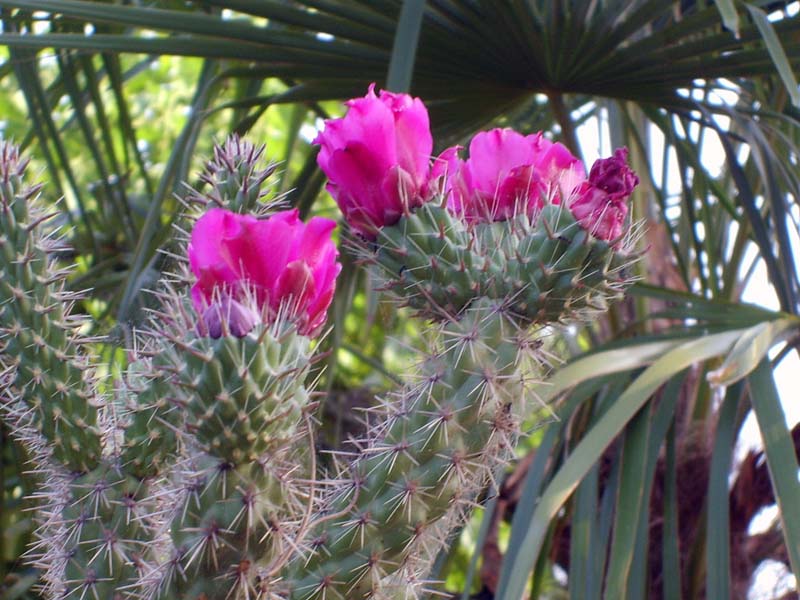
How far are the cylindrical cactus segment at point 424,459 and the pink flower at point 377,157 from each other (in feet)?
0.31

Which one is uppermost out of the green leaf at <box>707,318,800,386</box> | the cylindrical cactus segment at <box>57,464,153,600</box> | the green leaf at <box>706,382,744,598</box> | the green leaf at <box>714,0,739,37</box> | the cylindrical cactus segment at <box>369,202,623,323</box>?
the green leaf at <box>714,0,739,37</box>

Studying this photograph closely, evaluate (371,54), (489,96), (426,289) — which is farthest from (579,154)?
(426,289)

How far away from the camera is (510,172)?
2.44 feet

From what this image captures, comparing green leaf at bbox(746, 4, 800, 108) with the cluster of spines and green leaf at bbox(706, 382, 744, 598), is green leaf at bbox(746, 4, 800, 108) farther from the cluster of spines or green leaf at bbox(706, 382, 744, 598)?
the cluster of spines

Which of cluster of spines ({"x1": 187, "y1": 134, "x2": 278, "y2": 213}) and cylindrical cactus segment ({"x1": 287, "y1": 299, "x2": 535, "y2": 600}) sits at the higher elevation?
cluster of spines ({"x1": 187, "y1": 134, "x2": 278, "y2": 213})

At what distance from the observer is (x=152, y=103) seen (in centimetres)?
341

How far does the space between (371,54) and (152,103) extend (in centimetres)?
223

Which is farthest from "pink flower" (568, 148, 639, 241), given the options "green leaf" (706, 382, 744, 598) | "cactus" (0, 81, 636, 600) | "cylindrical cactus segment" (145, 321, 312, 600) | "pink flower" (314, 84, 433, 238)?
"green leaf" (706, 382, 744, 598)

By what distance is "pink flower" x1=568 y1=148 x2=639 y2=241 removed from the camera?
693 millimetres

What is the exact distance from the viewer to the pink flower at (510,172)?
74 centimetres

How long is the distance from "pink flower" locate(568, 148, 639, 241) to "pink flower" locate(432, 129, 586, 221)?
0.04m

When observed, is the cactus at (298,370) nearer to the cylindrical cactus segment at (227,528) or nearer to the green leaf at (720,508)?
the cylindrical cactus segment at (227,528)

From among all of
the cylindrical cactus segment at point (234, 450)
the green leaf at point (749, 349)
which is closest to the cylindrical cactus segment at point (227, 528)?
the cylindrical cactus segment at point (234, 450)

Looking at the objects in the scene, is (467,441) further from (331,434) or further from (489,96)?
(331,434)
